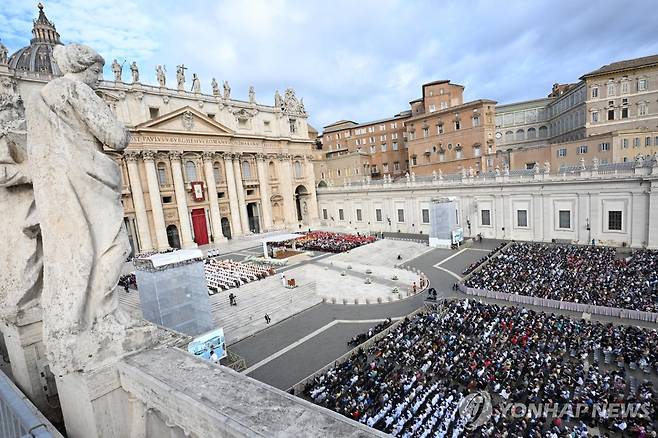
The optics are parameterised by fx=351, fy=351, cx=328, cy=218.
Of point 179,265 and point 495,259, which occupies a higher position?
point 179,265

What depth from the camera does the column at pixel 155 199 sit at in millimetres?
37656

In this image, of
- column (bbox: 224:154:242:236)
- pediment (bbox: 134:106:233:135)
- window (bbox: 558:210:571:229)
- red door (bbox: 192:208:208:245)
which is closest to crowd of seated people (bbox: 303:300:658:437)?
window (bbox: 558:210:571:229)

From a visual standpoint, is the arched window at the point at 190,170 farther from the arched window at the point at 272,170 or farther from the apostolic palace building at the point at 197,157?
the arched window at the point at 272,170

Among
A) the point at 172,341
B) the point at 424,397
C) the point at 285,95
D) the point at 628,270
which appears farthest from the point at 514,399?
the point at 285,95

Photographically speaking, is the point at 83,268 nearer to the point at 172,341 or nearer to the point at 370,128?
the point at 172,341

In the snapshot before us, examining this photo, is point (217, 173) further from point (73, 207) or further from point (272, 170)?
point (73, 207)

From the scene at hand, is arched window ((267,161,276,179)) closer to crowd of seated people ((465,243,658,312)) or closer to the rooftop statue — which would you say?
crowd of seated people ((465,243,658,312))

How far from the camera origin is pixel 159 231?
38.7m

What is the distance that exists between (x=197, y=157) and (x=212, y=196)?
16.3ft

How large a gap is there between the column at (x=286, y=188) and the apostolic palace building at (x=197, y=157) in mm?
147

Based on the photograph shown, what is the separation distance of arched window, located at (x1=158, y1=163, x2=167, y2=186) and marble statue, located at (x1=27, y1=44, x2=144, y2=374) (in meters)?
39.9

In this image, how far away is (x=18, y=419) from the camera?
9.67 ft

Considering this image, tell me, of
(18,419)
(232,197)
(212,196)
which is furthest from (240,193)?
(18,419)

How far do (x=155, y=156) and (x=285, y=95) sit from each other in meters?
23.2
